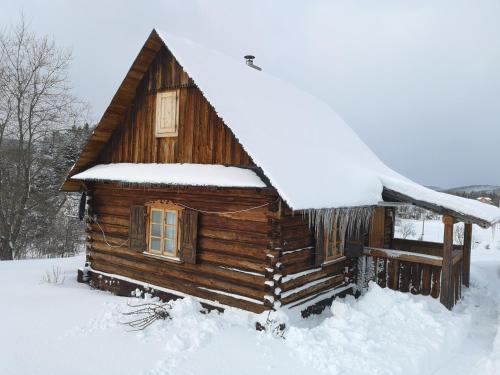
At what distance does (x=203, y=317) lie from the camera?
7.27 metres

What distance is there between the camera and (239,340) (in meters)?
6.58

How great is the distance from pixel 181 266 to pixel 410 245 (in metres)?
7.24

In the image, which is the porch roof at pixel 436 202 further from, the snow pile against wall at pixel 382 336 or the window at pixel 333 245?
the snow pile against wall at pixel 382 336

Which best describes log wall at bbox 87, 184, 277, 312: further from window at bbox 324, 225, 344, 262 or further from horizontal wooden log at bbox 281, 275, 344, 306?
window at bbox 324, 225, 344, 262

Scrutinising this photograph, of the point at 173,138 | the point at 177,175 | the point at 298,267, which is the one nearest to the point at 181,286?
the point at 177,175

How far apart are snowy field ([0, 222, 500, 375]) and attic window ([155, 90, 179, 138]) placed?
3.73 m

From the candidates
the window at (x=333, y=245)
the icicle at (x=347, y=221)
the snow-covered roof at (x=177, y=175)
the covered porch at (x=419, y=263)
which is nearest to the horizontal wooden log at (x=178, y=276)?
the icicle at (x=347, y=221)

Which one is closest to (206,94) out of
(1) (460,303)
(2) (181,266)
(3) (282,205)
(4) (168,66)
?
(4) (168,66)

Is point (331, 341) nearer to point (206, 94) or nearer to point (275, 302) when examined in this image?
point (275, 302)

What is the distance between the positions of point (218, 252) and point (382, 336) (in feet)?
11.4

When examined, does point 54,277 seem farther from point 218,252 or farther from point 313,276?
point 313,276

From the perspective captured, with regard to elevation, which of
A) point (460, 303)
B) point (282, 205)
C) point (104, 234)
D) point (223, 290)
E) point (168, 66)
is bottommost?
point (460, 303)

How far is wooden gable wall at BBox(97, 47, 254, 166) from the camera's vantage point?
7.77 meters

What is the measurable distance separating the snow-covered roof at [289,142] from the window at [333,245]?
115 centimetres
